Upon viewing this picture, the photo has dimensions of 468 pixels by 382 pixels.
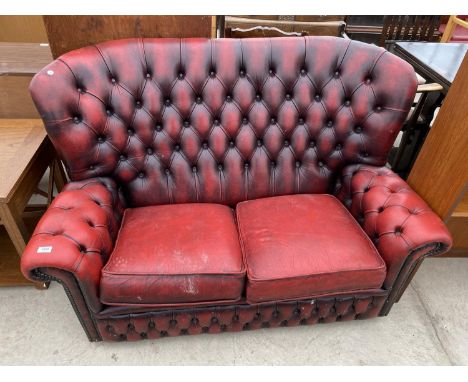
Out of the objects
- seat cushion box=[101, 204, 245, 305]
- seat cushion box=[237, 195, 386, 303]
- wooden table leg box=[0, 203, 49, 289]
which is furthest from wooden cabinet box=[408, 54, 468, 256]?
wooden table leg box=[0, 203, 49, 289]

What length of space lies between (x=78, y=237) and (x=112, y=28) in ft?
3.10

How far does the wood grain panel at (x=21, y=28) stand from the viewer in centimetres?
280

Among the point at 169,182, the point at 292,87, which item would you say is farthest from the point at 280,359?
the point at 292,87

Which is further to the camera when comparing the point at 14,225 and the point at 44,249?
the point at 14,225

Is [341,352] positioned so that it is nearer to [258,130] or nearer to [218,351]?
[218,351]

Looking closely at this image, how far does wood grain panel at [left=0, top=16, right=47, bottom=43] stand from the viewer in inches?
110

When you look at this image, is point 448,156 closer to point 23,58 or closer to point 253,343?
point 253,343

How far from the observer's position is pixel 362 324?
1.59m

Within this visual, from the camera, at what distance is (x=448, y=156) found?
1.44 metres

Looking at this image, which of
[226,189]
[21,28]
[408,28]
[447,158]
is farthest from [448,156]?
[21,28]

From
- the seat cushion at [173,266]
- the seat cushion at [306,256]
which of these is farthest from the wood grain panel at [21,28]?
the seat cushion at [306,256]

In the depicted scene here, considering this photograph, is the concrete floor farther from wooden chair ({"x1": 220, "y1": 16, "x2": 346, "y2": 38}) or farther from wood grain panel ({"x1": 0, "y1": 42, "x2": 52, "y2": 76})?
wooden chair ({"x1": 220, "y1": 16, "x2": 346, "y2": 38})

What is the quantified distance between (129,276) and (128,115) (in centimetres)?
68

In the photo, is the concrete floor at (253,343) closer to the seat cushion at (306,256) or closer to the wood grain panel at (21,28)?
the seat cushion at (306,256)
